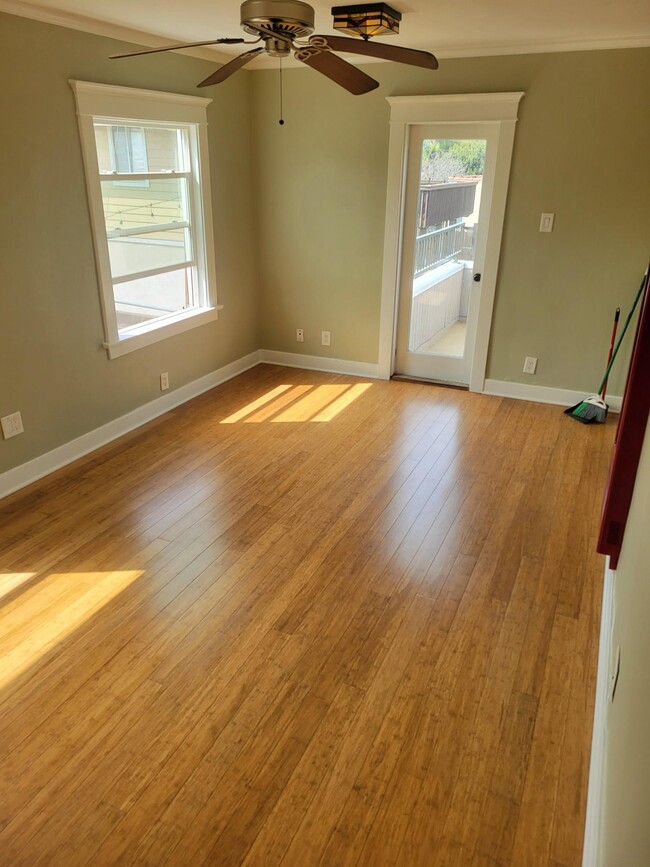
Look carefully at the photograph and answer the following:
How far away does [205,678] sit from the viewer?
2258mm

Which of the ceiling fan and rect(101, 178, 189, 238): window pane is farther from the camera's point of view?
rect(101, 178, 189, 238): window pane

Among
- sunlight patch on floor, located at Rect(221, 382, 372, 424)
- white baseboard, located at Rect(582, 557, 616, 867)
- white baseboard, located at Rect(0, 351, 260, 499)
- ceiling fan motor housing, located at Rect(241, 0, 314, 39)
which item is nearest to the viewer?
white baseboard, located at Rect(582, 557, 616, 867)

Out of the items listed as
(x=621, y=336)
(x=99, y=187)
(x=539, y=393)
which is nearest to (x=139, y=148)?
(x=99, y=187)

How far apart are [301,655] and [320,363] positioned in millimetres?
3632

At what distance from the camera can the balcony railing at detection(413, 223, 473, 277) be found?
193 inches

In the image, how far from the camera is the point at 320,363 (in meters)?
5.67

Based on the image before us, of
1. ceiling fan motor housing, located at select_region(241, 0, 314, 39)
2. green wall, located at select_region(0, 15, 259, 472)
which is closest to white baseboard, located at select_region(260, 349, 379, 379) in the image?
green wall, located at select_region(0, 15, 259, 472)

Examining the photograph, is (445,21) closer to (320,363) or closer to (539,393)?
(539,393)

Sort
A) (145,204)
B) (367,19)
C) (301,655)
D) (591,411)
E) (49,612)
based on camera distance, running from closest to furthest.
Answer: (301,655) → (49,612) → (367,19) → (145,204) → (591,411)

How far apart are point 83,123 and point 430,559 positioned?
308 cm

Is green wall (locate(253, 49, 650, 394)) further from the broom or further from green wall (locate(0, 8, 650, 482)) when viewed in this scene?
the broom

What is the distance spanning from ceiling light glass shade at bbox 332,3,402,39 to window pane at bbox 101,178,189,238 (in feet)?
5.60

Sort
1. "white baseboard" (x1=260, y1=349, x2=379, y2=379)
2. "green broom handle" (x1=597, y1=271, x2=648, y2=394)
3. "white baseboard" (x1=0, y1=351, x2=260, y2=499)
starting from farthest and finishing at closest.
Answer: "white baseboard" (x1=260, y1=349, x2=379, y2=379)
"green broom handle" (x1=597, y1=271, x2=648, y2=394)
"white baseboard" (x1=0, y1=351, x2=260, y2=499)

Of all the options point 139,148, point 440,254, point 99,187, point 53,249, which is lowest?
point 440,254
